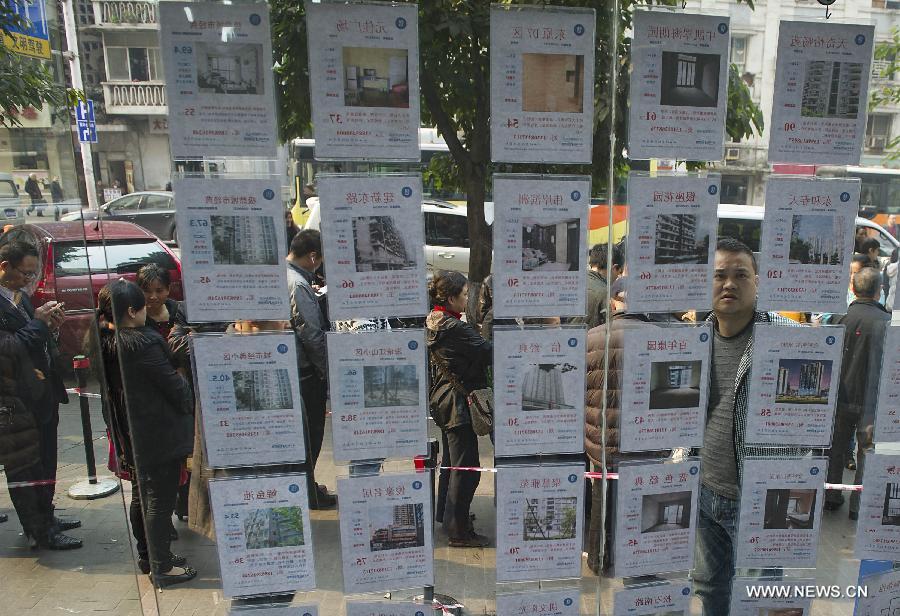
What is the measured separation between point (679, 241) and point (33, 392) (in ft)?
6.73

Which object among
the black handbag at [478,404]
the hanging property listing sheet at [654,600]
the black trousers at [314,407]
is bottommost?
the hanging property listing sheet at [654,600]

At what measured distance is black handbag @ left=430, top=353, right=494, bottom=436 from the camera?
204 centimetres

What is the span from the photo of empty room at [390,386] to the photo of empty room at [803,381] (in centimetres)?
108

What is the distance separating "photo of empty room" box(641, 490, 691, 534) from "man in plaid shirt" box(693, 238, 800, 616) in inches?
6.5

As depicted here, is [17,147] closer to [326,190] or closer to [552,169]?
[326,190]

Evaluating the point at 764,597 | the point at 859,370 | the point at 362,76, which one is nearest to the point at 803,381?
the point at 859,370

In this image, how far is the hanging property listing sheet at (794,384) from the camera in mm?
1812

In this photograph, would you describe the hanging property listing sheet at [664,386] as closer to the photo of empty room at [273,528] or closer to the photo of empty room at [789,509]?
the photo of empty room at [789,509]

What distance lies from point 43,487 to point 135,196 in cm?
109

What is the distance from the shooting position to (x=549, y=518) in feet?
6.07

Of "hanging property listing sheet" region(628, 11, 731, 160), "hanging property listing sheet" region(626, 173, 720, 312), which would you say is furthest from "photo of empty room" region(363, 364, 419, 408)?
"hanging property listing sheet" region(628, 11, 731, 160)

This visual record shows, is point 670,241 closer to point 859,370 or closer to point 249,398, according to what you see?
point 859,370

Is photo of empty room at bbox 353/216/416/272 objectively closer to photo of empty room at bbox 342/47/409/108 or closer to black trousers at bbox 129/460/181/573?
photo of empty room at bbox 342/47/409/108

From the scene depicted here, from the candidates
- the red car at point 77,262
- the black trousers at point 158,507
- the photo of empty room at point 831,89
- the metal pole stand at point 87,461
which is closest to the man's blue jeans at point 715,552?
the photo of empty room at point 831,89
